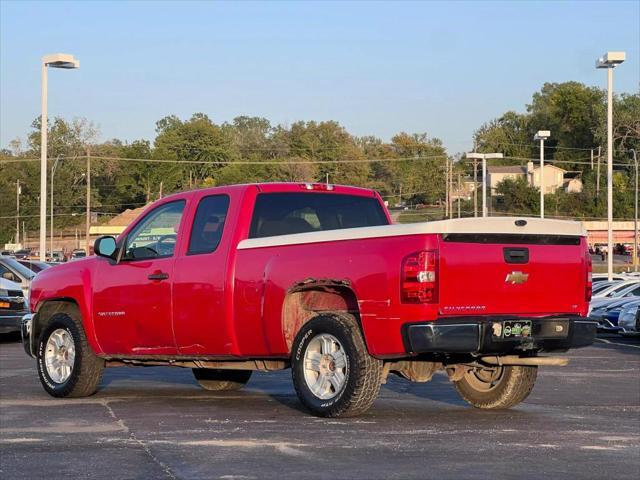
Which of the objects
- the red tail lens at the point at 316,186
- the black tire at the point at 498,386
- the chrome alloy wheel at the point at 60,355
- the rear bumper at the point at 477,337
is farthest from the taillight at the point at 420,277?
the chrome alloy wheel at the point at 60,355

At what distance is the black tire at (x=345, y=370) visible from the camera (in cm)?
905

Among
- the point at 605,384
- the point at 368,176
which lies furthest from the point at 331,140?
the point at 605,384

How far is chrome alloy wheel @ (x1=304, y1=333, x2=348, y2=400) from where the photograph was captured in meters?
9.32

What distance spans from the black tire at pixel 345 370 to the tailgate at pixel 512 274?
0.78 metres

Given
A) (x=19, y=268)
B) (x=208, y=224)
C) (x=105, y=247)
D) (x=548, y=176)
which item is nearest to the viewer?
(x=208, y=224)

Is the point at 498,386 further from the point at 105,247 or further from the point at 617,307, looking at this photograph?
the point at 617,307

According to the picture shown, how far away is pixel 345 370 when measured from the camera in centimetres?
926

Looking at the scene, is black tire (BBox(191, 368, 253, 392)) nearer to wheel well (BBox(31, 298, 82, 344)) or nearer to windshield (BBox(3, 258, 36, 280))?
wheel well (BBox(31, 298, 82, 344))

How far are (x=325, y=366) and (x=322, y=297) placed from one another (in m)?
0.60

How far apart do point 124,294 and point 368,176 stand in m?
109

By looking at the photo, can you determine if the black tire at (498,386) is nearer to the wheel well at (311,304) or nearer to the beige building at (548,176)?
the wheel well at (311,304)

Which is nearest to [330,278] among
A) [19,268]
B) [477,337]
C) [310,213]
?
[477,337]

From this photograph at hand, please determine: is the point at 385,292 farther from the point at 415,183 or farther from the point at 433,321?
the point at 415,183

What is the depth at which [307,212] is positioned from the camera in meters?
10.8
